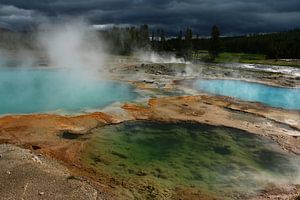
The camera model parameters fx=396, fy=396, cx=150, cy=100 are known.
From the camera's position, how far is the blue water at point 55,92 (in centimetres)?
2778

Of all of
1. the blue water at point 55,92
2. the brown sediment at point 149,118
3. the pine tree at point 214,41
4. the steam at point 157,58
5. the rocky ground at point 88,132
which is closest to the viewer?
the rocky ground at point 88,132

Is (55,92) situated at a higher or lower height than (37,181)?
higher

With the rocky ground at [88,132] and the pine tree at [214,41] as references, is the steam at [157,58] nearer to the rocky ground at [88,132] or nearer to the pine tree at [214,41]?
the pine tree at [214,41]

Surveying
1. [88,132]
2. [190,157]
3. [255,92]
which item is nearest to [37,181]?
[88,132]

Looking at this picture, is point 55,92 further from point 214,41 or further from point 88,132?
point 214,41

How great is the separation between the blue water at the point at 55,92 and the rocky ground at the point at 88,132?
241 cm

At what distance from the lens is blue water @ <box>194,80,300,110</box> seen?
35.4 meters

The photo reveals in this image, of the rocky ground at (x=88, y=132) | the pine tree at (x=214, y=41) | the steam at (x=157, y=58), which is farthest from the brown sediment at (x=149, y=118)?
the pine tree at (x=214, y=41)

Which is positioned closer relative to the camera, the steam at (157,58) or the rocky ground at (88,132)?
the rocky ground at (88,132)

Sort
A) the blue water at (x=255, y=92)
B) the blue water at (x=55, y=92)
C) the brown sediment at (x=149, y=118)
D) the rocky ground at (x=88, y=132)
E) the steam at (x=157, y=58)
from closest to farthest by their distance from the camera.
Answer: the rocky ground at (x=88, y=132), the brown sediment at (x=149, y=118), the blue water at (x=55, y=92), the blue water at (x=255, y=92), the steam at (x=157, y=58)

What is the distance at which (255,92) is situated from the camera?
134 feet

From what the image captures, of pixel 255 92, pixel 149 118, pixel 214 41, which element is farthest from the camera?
pixel 214 41

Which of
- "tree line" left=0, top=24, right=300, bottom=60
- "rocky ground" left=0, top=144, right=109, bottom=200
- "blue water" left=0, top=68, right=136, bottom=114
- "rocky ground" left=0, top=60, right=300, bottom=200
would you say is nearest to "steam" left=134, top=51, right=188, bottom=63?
"tree line" left=0, top=24, right=300, bottom=60

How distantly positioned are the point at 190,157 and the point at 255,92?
2375 centimetres
